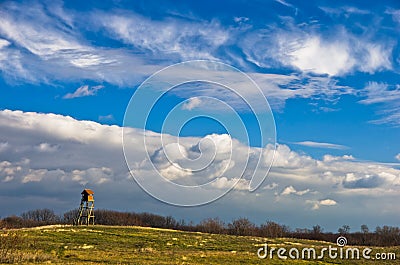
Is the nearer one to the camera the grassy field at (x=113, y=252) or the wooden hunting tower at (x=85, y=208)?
the grassy field at (x=113, y=252)

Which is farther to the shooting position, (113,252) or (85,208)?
(85,208)

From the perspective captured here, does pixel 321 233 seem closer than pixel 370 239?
No

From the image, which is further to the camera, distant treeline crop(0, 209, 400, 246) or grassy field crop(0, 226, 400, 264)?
distant treeline crop(0, 209, 400, 246)

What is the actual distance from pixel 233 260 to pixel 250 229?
10116 cm

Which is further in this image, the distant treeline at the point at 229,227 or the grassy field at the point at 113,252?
the distant treeline at the point at 229,227

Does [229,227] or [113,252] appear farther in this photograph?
[229,227]

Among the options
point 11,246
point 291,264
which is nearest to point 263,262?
point 291,264

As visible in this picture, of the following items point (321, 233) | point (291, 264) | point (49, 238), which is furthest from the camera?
point (321, 233)

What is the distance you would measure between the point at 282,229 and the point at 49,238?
102 meters

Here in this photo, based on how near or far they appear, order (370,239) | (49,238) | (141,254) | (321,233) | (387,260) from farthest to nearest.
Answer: (321,233)
(370,239)
(49,238)
(387,260)
(141,254)

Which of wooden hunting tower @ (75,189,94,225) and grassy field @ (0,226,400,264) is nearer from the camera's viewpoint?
grassy field @ (0,226,400,264)

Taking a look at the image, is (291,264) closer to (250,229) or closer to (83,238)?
(83,238)

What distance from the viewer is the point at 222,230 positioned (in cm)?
14038

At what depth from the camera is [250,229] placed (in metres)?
141
